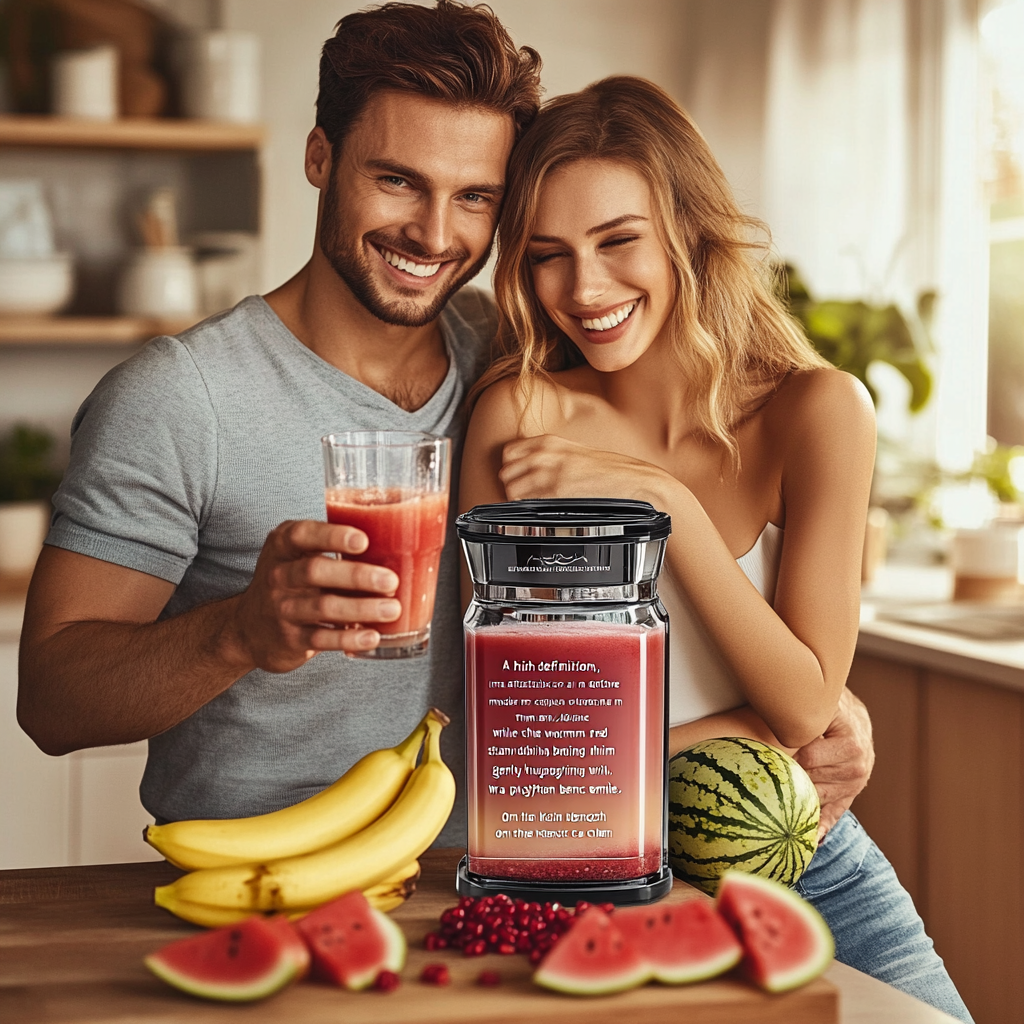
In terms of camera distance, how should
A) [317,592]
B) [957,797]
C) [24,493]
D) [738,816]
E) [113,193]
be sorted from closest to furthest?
[317,592] → [738,816] → [957,797] → [24,493] → [113,193]

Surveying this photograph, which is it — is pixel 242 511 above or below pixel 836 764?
above

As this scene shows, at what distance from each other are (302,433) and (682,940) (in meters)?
0.93

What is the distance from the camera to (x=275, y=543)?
991 millimetres

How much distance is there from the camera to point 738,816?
109cm

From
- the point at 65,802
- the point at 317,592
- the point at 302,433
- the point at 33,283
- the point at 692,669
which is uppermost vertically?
the point at 33,283

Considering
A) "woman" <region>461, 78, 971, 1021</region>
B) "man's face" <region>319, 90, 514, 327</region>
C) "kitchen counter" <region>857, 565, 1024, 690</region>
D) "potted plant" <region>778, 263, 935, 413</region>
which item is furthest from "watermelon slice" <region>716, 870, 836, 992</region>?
"potted plant" <region>778, 263, 935, 413</region>

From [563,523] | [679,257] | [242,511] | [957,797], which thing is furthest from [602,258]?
[957,797]

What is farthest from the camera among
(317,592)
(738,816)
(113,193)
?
(113,193)

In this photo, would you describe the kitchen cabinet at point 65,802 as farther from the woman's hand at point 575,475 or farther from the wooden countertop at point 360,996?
the wooden countertop at point 360,996

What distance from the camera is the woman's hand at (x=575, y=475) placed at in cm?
134

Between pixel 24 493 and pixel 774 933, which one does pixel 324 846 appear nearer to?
pixel 774 933

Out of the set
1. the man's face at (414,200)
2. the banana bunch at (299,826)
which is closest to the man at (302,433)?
the man's face at (414,200)

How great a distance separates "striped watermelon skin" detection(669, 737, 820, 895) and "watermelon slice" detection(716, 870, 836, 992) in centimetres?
16

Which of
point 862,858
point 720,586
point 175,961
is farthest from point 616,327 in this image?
point 175,961
